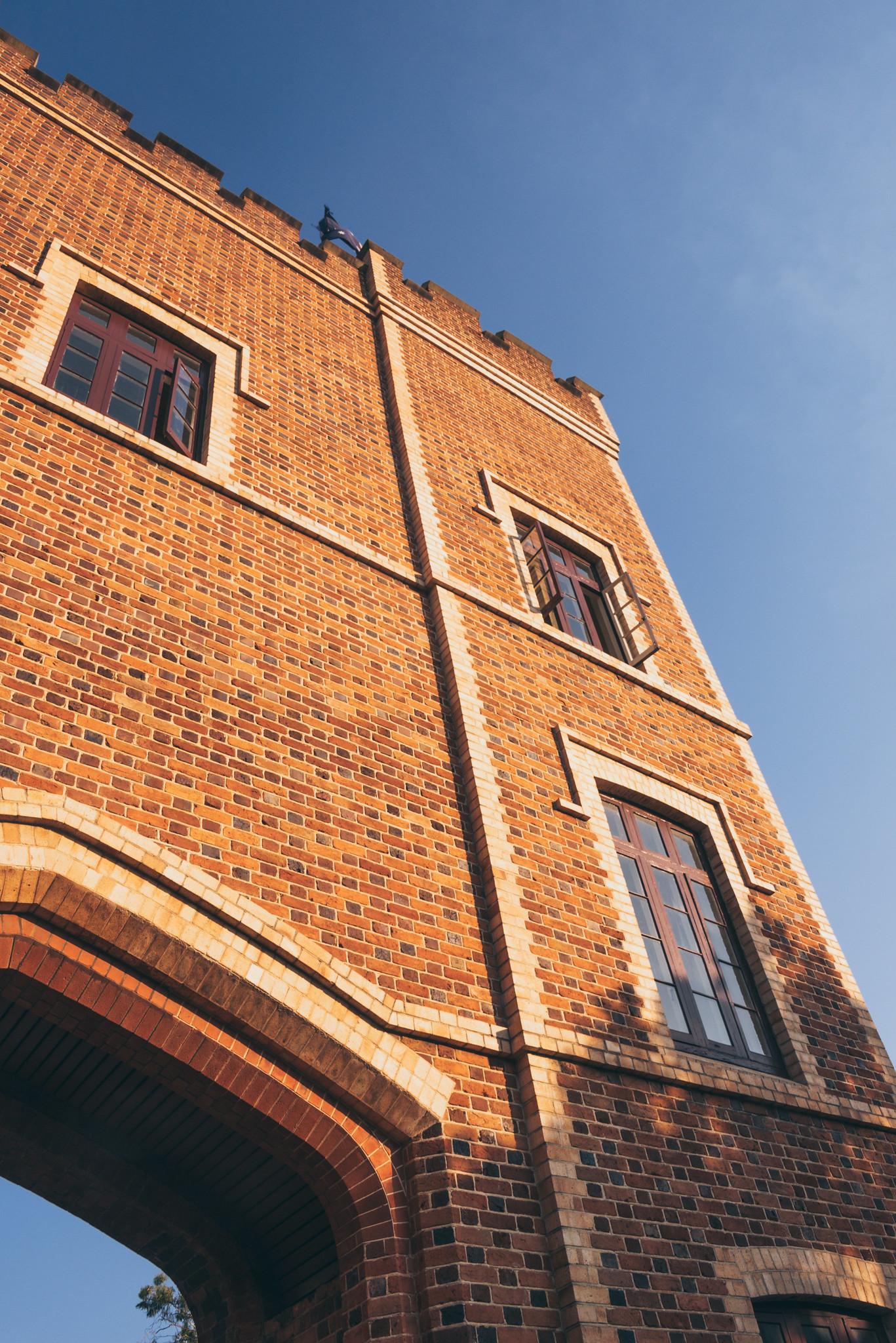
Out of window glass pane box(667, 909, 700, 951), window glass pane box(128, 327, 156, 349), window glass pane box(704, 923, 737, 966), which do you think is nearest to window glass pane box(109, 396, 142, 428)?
window glass pane box(128, 327, 156, 349)

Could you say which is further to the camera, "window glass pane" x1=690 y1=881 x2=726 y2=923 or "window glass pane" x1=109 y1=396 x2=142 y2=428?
"window glass pane" x1=690 y1=881 x2=726 y2=923

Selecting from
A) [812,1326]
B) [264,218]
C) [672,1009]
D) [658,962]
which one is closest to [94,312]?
[264,218]

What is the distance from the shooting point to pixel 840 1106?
6207mm

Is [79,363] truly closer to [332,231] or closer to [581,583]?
[581,583]

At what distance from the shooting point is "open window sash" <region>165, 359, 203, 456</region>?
7066 millimetres

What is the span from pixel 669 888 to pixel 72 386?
221 inches

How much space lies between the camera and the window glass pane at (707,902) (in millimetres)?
7094

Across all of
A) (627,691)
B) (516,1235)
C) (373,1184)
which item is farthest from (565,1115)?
(627,691)

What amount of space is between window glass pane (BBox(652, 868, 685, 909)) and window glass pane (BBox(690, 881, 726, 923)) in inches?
7.0

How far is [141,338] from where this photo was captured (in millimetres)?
7805

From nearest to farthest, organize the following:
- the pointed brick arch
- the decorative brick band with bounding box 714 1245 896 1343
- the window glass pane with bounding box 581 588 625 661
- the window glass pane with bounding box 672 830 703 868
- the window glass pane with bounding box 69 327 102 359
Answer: the pointed brick arch < the decorative brick band with bounding box 714 1245 896 1343 < the window glass pane with bounding box 69 327 102 359 < the window glass pane with bounding box 672 830 703 868 < the window glass pane with bounding box 581 588 625 661

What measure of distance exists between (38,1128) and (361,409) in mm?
6243

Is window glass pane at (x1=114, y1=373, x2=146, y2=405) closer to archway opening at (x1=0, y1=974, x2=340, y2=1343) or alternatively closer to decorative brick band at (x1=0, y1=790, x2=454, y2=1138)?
decorative brick band at (x1=0, y1=790, x2=454, y2=1138)

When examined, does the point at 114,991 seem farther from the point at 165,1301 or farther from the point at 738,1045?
the point at 165,1301
